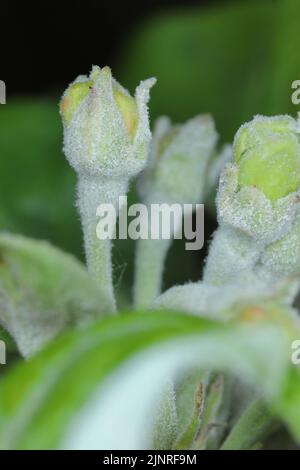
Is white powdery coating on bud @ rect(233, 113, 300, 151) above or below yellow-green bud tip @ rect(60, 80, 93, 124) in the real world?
below

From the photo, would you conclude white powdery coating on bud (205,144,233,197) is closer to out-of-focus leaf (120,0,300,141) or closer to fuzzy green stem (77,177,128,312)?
fuzzy green stem (77,177,128,312)

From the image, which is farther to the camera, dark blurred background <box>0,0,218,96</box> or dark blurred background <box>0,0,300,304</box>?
dark blurred background <box>0,0,218,96</box>

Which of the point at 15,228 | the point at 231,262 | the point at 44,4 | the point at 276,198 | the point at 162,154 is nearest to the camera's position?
the point at 276,198

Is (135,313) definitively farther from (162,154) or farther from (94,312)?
(162,154)

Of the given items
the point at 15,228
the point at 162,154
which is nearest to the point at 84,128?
the point at 162,154

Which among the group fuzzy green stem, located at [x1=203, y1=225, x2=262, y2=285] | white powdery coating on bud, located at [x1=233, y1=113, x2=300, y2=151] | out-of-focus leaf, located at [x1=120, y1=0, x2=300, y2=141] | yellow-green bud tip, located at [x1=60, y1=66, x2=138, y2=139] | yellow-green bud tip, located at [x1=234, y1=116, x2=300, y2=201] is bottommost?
fuzzy green stem, located at [x1=203, y1=225, x2=262, y2=285]

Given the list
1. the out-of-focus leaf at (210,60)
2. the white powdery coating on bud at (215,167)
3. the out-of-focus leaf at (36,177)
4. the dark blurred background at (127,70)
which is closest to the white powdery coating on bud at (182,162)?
the white powdery coating on bud at (215,167)

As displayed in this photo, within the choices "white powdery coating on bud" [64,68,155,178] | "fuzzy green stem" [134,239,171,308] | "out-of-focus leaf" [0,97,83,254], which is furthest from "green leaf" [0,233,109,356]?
"out-of-focus leaf" [0,97,83,254]
